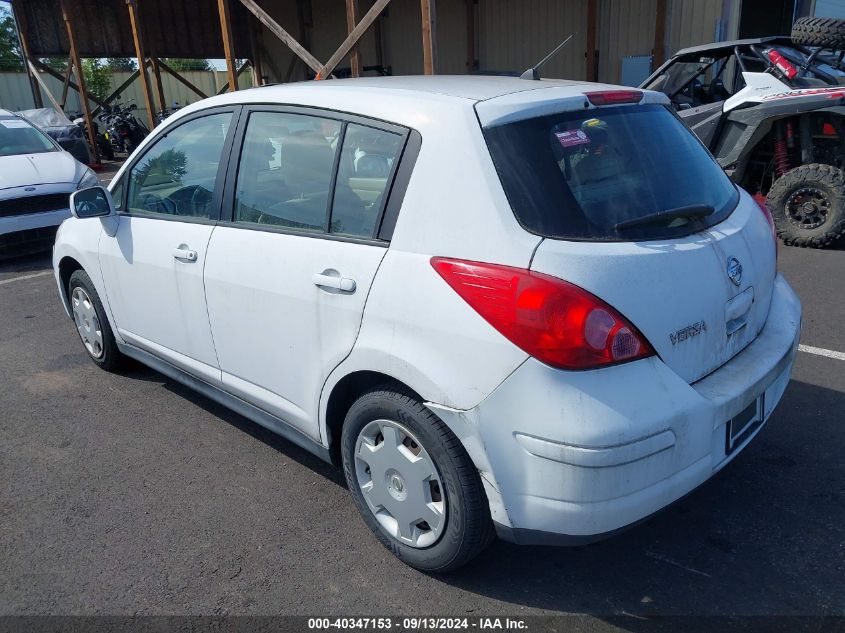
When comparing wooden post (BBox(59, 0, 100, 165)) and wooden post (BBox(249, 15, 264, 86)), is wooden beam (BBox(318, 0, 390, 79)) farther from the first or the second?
wooden post (BBox(249, 15, 264, 86))

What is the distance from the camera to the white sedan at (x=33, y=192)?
7.81 meters

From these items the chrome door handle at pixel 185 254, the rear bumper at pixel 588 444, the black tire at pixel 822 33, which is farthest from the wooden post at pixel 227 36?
the rear bumper at pixel 588 444

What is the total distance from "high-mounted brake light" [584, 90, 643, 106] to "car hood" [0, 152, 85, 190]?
7248 mm

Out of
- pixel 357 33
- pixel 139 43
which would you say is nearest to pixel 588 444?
pixel 357 33

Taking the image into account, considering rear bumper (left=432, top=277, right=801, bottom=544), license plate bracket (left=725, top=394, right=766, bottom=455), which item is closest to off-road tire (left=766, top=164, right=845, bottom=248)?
license plate bracket (left=725, top=394, right=766, bottom=455)

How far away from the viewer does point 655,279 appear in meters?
2.24

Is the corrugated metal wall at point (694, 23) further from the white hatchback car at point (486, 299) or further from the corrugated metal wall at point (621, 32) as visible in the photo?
the white hatchback car at point (486, 299)

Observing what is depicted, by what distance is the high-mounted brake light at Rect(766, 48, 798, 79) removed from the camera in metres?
6.89

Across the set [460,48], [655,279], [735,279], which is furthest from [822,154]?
[460,48]

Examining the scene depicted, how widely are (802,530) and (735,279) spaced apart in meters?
1.07

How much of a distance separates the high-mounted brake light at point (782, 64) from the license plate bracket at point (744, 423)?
5.44 m

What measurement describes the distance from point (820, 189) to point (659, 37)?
6161 mm

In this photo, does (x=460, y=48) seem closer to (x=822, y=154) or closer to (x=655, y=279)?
(x=822, y=154)

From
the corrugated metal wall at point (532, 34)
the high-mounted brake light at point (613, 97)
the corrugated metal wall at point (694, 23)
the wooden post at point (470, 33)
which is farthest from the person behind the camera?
the wooden post at point (470, 33)
